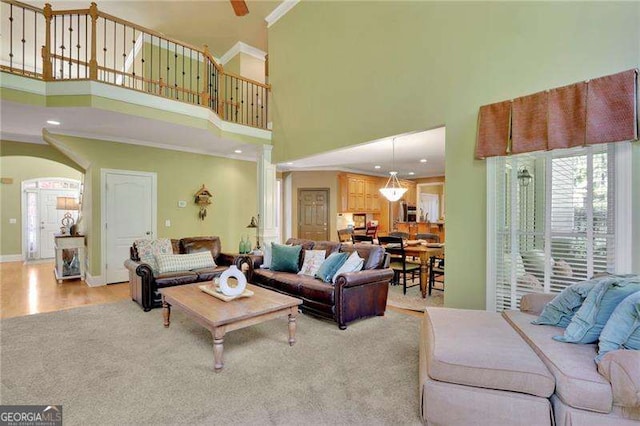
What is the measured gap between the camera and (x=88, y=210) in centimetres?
586

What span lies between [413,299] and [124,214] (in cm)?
541


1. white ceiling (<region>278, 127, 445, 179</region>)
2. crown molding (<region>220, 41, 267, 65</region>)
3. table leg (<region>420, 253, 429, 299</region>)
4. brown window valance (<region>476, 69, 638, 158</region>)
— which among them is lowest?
table leg (<region>420, 253, 429, 299</region>)

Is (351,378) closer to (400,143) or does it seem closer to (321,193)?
(400,143)

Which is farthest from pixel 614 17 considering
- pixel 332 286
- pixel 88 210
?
pixel 88 210

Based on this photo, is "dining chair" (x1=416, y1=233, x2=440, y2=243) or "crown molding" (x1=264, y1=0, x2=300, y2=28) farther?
"dining chair" (x1=416, y1=233, x2=440, y2=243)

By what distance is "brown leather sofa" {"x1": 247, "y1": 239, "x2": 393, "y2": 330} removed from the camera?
3547 millimetres

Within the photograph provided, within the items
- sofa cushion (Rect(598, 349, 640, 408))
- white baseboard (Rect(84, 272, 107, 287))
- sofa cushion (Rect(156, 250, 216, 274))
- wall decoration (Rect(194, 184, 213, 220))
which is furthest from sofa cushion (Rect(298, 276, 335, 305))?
white baseboard (Rect(84, 272, 107, 287))

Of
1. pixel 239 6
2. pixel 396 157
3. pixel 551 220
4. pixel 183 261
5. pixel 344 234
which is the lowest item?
pixel 183 261

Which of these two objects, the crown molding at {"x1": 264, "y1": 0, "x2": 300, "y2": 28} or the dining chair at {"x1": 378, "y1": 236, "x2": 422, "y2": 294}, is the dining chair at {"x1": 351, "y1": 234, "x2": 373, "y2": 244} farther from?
the crown molding at {"x1": 264, "y1": 0, "x2": 300, "y2": 28}

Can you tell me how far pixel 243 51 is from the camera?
281 inches

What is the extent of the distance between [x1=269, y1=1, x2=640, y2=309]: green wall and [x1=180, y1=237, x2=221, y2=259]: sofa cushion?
226 centimetres

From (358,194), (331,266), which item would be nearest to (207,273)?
(331,266)

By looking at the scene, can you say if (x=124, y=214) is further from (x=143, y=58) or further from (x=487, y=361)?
(x=487, y=361)

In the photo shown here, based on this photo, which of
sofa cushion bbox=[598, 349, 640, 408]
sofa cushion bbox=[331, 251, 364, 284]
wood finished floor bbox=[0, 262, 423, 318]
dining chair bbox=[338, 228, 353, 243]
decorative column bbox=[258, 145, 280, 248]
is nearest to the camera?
sofa cushion bbox=[598, 349, 640, 408]
